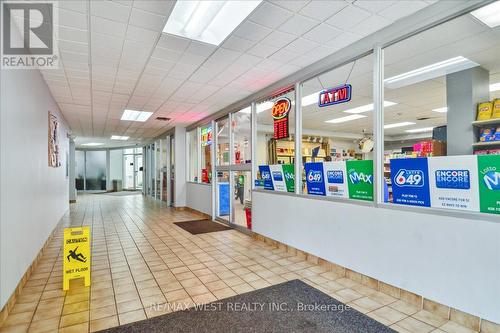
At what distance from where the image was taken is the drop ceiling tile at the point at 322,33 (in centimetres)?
304

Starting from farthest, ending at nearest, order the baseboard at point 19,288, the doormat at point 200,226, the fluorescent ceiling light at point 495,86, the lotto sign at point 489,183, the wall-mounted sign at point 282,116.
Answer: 1. the doormat at point 200,226
2. the fluorescent ceiling light at point 495,86
3. the wall-mounted sign at point 282,116
4. the baseboard at point 19,288
5. the lotto sign at point 489,183

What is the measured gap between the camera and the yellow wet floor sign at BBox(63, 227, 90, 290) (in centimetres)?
318

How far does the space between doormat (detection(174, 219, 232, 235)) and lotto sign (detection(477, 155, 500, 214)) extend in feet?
16.5

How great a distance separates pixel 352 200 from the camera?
11.3ft

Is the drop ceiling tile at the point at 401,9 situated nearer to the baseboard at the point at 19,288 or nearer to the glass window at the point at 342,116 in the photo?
the glass window at the point at 342,116

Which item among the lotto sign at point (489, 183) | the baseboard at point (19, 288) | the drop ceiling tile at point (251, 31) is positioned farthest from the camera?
the drop ceiling tile at point (251, 31)

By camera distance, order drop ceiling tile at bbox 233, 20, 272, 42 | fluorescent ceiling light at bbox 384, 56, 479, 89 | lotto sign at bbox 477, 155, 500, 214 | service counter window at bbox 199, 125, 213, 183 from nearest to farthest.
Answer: lotto sign at bbox 477, 155, 500, 214 → drop ceiling tile at bbox 233, 20, 272, 42 → fluorescent ceiling light at bbox 384, 56, 479, 89 → service counter window at bbox 199, 125, 213, 183

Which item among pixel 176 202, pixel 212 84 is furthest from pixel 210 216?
pixel 212 84

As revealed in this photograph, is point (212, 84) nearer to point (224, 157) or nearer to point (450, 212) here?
point (224, 157)

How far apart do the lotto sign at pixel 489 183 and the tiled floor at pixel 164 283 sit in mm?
1142

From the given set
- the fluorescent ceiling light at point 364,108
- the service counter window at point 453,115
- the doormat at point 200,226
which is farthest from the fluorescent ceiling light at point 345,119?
the doormat at point 200,226

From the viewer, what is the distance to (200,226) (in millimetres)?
6699

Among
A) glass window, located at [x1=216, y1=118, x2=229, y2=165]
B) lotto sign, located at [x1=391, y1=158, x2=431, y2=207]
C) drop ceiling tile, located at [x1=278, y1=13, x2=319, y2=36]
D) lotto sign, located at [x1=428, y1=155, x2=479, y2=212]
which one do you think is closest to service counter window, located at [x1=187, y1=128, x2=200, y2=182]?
glass window, located at [x1=216, y1=118, x2=229, y2=165]

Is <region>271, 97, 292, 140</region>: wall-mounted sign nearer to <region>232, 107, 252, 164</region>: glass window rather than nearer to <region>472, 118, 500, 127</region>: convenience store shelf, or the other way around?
<region>232, 107, 252, 164</region>: glass window
